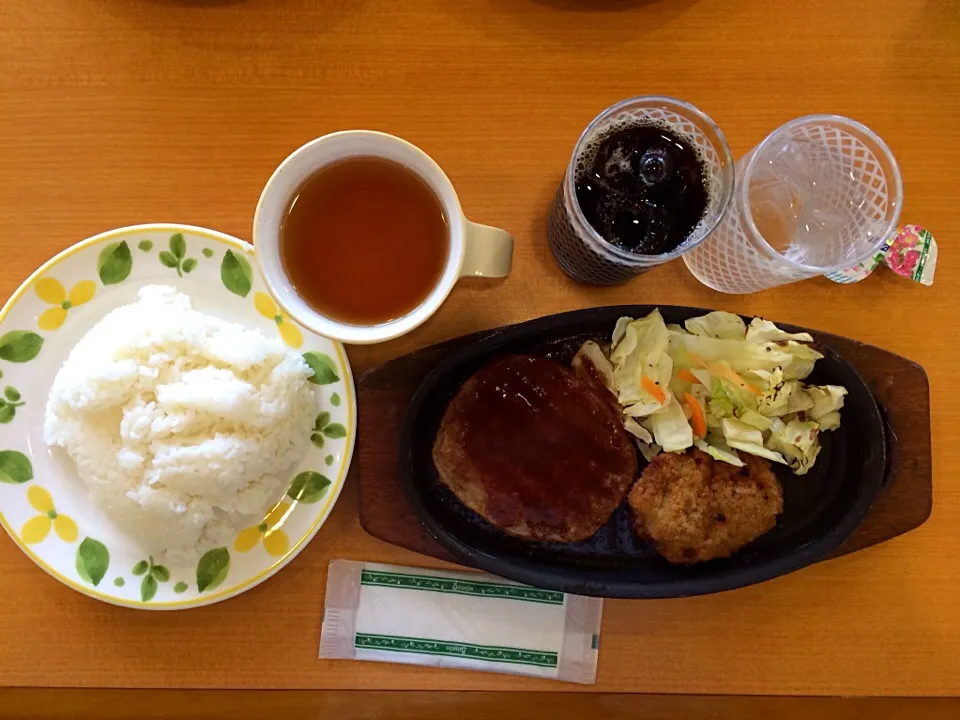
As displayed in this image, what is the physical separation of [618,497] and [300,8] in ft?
3.47

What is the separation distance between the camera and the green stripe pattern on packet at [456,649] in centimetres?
119

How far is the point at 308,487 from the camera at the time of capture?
3.80ft

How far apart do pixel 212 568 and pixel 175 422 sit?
260 millimetres

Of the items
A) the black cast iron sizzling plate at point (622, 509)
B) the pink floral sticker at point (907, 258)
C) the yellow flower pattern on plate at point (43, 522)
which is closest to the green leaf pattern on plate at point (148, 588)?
the yellow flower pattern on plate at point (43, 522)

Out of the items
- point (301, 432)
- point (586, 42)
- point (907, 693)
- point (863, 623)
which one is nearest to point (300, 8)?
point (586, 42)

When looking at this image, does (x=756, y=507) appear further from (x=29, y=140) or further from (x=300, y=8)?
(x=29, y=140)

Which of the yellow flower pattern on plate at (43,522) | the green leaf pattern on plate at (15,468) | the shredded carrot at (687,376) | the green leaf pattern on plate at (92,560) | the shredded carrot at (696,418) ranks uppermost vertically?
the shredded carrot at (687,376)

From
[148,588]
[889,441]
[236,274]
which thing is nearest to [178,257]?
[236,274]

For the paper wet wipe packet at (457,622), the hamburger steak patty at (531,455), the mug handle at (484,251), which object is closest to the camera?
the mug handle at (484,251)

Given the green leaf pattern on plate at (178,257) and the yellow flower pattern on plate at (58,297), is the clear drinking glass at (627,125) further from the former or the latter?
the yellow flower pattern on plate at (58,297)

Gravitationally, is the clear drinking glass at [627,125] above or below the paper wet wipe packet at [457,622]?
above

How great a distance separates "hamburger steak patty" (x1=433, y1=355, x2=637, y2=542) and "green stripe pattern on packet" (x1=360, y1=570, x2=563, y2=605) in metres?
0.17

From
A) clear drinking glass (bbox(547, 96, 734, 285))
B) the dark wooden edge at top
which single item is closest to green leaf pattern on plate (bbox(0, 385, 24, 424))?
the dark wooden edge at top

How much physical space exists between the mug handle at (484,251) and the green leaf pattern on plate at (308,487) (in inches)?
17.9
